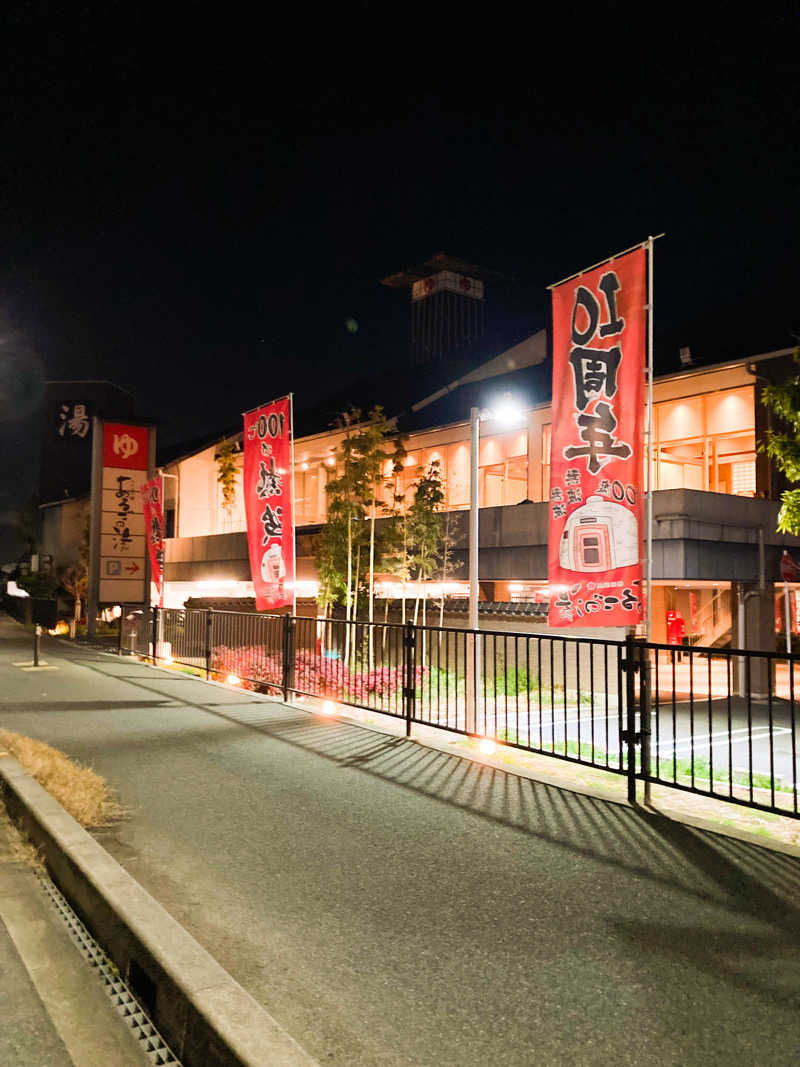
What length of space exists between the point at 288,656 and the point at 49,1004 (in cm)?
924

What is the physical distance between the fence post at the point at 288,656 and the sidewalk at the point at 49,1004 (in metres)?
7.85

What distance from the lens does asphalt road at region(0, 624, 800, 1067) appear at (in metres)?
3.31

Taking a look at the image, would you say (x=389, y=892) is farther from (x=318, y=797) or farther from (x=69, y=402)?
(x=69, y=402)

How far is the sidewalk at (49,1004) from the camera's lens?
3271mm

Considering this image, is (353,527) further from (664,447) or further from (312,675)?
(664,447)

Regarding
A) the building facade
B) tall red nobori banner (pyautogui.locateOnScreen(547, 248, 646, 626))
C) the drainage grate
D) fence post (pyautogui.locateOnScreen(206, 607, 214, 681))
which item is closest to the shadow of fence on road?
tall red nobori banner (pyautogui.locateOnScreen(547, 248, 646, 626))

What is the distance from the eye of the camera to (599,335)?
8.99 m

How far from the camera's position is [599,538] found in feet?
29.3

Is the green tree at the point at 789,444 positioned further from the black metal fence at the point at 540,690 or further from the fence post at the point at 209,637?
the fence post at the point at 209,637

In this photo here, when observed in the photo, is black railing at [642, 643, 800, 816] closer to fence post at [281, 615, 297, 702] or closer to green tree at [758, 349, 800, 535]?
green tree at [758, 349, 800, 535]

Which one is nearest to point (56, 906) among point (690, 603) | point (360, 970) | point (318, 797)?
point (360, 970)

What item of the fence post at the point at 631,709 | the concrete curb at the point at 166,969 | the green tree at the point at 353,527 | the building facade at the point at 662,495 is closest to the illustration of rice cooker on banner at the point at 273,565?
the green tree at the point at 353,527

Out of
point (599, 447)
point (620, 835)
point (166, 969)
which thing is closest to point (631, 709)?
point (620, 835)

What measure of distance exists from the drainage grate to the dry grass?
116 centimetres
